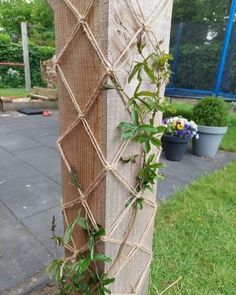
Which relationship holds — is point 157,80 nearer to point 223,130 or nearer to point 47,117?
point 223,130

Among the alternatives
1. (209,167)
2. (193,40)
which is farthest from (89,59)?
(193,40)

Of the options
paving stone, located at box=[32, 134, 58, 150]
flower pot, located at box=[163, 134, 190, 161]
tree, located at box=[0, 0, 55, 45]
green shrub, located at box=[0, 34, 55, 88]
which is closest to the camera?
flower pot, located at box=[163, 134, 190, 161]

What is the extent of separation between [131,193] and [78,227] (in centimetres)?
22

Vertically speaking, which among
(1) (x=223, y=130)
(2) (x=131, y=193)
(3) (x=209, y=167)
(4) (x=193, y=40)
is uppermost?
(4) (x=193, y=40)

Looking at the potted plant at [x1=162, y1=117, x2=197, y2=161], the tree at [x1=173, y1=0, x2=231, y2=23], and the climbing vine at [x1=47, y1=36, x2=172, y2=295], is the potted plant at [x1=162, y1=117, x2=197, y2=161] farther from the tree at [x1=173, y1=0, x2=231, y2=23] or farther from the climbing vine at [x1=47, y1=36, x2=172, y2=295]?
the tree at [x1=173, y1=0, x2=231, y2=23]

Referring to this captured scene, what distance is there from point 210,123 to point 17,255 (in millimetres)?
2643

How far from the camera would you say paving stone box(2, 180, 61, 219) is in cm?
205

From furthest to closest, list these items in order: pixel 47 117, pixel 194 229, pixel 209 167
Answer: pixel 47 117 → pixel 209 167 → pixel 194 229

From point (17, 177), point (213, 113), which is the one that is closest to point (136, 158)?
point (17, 177)

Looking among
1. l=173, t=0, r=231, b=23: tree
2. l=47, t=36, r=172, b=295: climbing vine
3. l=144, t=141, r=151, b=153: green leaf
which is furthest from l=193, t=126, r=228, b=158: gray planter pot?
l=173, t=0, r=231, b=23: tree

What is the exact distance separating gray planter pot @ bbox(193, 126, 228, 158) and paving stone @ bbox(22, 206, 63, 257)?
2.10 metres

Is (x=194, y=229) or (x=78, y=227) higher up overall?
(x=78, y=227)

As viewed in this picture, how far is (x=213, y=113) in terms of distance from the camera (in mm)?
3320

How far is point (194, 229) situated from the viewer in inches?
74.7
